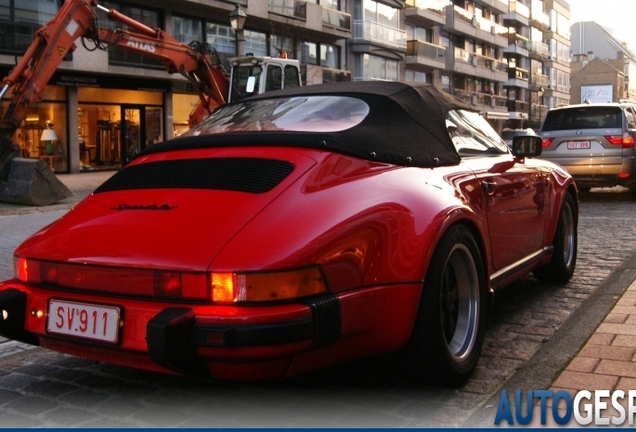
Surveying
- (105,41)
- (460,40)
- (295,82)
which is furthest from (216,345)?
(460,40)

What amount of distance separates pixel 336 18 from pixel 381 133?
31808 mm

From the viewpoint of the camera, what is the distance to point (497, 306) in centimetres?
501

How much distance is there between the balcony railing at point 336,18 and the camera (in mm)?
33375

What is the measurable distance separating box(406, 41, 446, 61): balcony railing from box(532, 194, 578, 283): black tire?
4032 centimetres

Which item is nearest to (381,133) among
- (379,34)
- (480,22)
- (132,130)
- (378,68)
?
(132,130)

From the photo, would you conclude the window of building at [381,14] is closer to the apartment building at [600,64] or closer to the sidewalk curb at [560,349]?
the sidewalk curb at [560,349]

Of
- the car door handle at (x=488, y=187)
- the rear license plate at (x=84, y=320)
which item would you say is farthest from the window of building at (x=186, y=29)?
the rear license plate at (x=84, y=320)

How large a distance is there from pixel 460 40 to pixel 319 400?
53893mm

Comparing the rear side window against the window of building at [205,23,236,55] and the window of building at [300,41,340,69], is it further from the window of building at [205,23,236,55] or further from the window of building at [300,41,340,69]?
the window of building at [300,41,340,69]

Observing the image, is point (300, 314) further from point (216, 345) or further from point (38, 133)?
point (38, 133)

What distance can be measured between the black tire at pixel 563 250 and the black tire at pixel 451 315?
2006 millimetres

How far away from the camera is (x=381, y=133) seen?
12.1 feet

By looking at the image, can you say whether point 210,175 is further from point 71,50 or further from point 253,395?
point 71,50

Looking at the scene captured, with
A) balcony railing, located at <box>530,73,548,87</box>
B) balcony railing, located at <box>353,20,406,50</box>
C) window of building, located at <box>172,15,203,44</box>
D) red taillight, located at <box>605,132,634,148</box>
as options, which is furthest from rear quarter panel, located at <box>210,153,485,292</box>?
balcony railing, located at <box>530,73,548,87</box>
